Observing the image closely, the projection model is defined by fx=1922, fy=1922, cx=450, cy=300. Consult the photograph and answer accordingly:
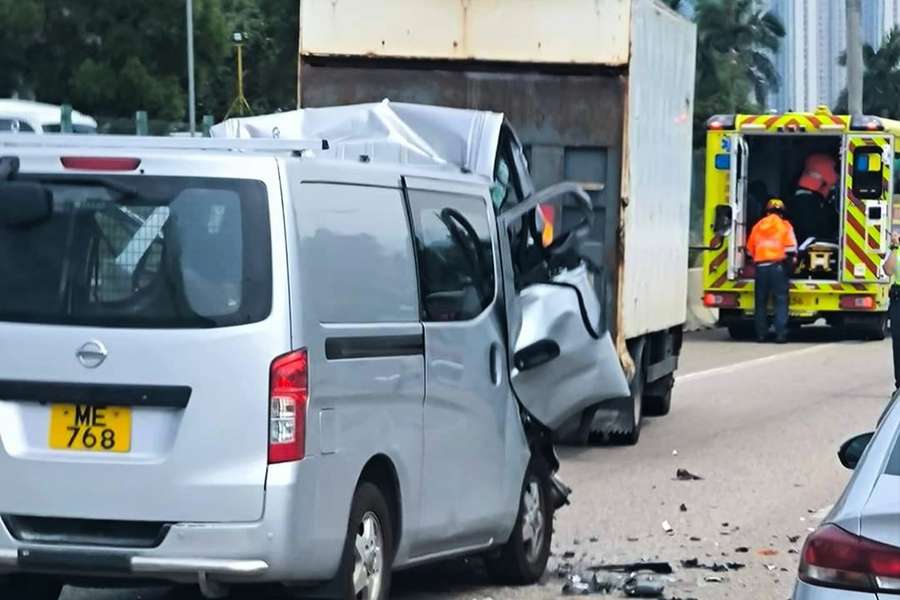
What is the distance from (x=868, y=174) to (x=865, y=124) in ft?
2.27

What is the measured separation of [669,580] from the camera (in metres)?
9.44

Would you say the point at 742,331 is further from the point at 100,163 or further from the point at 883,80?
the point at 883,80

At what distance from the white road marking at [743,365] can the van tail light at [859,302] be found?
2.03 feet

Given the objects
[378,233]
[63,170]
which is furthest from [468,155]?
[63,170]

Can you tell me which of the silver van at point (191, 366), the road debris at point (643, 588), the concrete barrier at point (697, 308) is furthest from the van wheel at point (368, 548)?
the concrete barrier at point (697, 308)

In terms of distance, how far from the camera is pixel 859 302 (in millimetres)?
26078

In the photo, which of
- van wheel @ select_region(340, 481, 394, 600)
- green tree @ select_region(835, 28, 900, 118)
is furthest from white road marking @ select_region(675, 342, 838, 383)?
green tree @ select_region(835, 28, 900, 118)

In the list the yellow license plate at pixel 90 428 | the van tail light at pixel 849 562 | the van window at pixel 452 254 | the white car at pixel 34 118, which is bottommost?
the van tail light at pixel 849 562

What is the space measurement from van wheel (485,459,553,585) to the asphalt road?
8cm

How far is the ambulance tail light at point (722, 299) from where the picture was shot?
87.3 feet

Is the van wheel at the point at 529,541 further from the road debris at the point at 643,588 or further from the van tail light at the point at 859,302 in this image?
the van tail light at the point at 859,302

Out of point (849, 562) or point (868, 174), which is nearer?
point (849, 562)

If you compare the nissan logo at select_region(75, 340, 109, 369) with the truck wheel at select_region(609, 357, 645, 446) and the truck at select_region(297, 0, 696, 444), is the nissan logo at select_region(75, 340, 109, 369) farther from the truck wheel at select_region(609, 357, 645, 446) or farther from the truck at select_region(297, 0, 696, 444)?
the truck wheel at select_region(609, 357, 645, 446)

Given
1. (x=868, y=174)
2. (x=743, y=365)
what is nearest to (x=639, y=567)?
(x=743, y=365)
